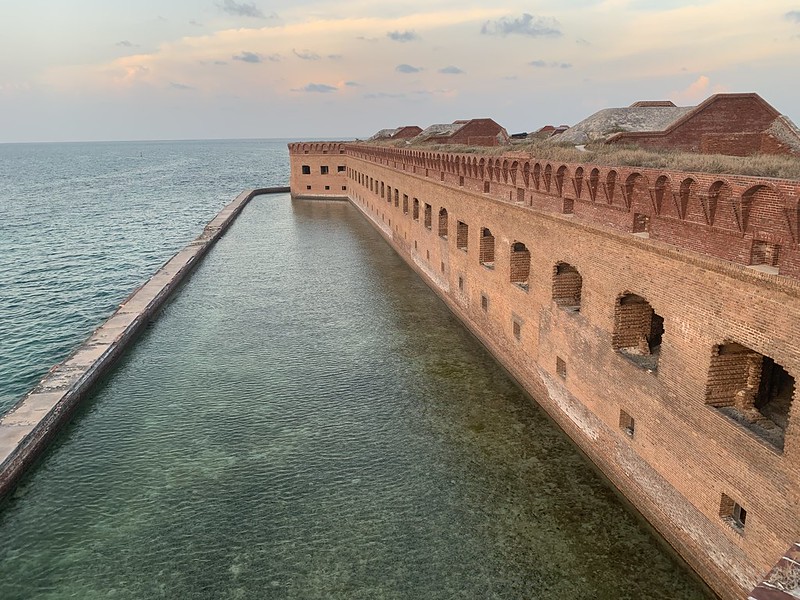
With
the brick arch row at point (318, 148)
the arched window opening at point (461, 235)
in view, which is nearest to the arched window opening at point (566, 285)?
the arched window opening at point (461, 235)

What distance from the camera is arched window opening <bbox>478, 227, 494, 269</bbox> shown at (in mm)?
19306

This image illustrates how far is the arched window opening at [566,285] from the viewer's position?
45.2 feet

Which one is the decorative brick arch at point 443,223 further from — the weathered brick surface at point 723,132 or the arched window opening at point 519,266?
the arched window opening at point 519,266

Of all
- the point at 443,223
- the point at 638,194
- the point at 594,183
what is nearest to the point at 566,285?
the point at 594,183

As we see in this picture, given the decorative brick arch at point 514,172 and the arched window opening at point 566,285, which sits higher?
the decorative brick arch at point 514,172

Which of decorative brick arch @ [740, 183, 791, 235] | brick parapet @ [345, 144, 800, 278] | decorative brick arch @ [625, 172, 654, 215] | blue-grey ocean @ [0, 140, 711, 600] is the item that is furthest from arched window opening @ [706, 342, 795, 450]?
blue-grey ocean @ [0, 140, 711, 600]

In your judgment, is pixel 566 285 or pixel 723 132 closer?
pixel 566 285

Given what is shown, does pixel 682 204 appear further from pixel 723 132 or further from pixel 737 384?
pixel 723 132

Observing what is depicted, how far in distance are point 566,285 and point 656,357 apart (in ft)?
10.9

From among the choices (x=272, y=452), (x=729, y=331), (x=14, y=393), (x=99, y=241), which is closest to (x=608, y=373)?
(x=729, y=331)

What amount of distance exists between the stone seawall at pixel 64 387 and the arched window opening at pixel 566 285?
12462mm

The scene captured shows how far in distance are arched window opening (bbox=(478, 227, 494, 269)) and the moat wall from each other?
2.29 feet

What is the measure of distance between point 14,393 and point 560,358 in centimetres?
1587

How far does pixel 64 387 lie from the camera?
14.9 meters
